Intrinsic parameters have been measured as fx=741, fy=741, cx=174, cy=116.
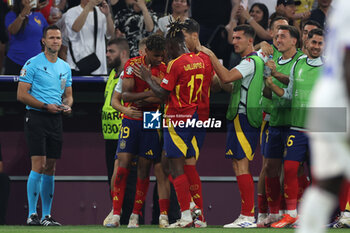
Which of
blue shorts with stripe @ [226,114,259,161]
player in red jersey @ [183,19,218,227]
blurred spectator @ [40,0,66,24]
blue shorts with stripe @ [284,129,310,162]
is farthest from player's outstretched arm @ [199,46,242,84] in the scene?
blurred spectator @ [40,0,66,24]

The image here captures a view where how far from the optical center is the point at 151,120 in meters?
8.74

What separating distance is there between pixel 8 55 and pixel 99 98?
140 centimetres

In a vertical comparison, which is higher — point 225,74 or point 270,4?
point 270,4

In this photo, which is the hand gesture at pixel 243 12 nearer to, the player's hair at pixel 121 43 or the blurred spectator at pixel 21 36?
the player's hair at pixel 121 43

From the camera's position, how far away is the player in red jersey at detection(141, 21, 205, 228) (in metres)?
8.32

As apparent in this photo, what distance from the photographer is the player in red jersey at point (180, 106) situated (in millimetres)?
8320

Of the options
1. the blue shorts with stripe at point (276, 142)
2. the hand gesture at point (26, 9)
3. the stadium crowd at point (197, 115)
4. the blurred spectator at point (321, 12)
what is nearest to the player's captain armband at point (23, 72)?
the stadium crowd at point (197, 115)

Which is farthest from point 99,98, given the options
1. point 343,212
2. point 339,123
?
point 339,123

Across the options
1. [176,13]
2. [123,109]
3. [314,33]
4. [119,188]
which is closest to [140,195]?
[119,188]

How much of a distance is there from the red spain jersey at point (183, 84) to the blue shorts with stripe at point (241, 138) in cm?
58

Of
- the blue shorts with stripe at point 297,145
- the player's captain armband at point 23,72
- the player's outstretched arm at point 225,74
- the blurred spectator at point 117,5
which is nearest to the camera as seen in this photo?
the blue shorts with stripe at point 297,145

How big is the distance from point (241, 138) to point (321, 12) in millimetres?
2945

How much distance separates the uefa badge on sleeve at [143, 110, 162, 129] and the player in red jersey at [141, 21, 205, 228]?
0.91 ft

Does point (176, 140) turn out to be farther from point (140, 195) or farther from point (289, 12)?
point (289, 12)
